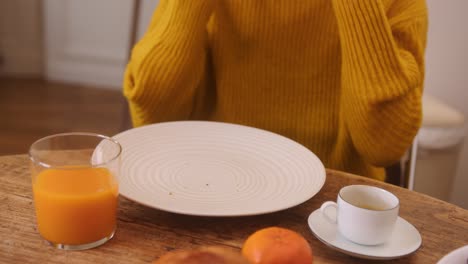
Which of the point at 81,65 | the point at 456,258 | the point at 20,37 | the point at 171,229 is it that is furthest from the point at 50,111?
the point at 456,258

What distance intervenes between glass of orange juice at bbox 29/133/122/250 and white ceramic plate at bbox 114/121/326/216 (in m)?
0.07

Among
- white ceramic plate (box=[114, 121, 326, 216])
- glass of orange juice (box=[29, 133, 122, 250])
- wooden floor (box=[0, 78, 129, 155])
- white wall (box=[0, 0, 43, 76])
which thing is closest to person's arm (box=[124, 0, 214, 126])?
white ceramic plate (box=[114, 121, 326, 216])

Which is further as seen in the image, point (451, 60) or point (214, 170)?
point (451, 60)

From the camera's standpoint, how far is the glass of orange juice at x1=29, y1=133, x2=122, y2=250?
662mm

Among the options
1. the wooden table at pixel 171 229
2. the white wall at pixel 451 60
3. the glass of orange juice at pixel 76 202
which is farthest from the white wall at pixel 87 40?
the glass of orange juice at pixel 76 202

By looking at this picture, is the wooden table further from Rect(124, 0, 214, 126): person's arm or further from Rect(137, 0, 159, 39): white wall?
Rect(137, 0, 159, 39): white wall

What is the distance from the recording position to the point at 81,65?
3189mm

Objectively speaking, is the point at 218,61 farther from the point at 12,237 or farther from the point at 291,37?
the point at 12,237

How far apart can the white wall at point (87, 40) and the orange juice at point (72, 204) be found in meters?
2.43

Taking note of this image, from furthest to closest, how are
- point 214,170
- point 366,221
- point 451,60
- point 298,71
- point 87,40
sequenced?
1. point 87,40
2. point 451,60
3. point 298,71
4. point 214,170
5. point 366,221

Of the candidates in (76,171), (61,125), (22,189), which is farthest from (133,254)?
(61,125)

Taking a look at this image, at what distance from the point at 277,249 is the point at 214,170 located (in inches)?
12.3

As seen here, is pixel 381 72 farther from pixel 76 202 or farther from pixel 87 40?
pixel 87 40

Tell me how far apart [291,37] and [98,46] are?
2.15 m
